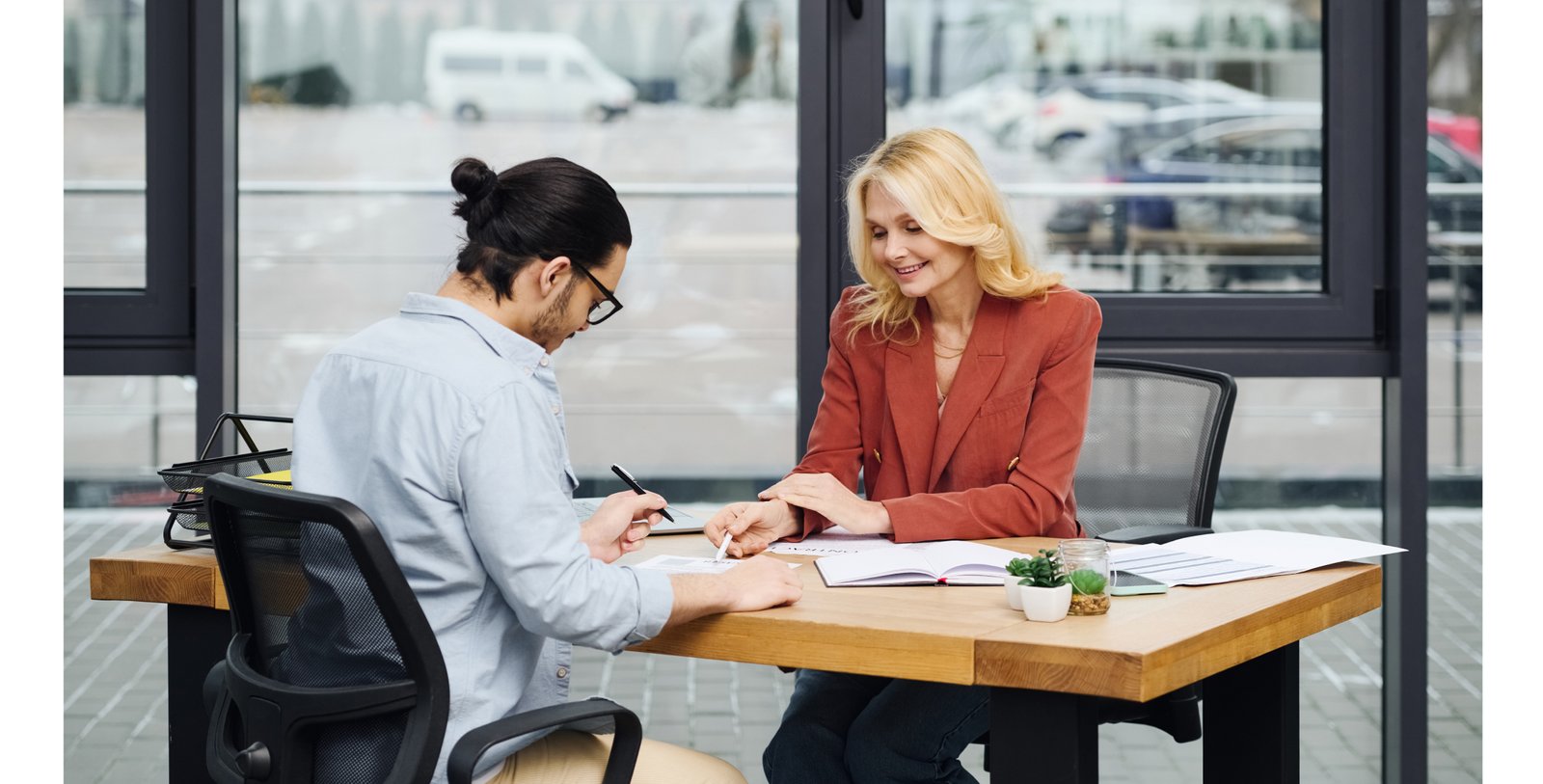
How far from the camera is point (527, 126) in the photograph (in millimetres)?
3436

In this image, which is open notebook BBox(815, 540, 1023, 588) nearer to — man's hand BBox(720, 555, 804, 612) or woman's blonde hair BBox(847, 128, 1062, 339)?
man's hand BBox(720, 555, 804, 612)

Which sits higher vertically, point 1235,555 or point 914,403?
point 914,403

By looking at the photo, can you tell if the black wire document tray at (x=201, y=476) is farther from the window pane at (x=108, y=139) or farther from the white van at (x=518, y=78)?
the white van at (x=518, y=78)

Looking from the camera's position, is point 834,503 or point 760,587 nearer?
point 760,587

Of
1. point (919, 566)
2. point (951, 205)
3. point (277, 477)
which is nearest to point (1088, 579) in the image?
point (919, 566)

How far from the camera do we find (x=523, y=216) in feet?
5.93

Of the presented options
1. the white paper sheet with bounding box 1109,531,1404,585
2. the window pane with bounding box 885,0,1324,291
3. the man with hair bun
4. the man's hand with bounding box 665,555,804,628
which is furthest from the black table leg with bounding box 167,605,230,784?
the window pane with bounding box 885,0,1324,291

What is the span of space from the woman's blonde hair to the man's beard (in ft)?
2.79

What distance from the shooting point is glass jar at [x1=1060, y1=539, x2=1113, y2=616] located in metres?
1.73

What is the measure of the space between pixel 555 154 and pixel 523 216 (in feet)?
5.50

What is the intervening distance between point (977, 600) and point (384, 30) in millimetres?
2250

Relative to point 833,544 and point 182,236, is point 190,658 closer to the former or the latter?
point 833,544
